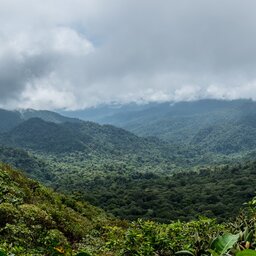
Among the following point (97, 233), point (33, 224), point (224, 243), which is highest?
point (224, 243)

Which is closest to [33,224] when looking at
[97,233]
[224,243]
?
[97,233]

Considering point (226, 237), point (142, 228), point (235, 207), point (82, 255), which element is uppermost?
point (82, 255)

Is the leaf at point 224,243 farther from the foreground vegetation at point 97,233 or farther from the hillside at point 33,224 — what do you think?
the hillside at point 33,224

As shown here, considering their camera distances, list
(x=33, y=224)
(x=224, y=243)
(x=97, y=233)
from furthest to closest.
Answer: (x=97, y=233) < (x=33, y=224) < (x=224, y=243)

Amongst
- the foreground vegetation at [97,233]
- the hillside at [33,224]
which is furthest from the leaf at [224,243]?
the hillside at [33,224]

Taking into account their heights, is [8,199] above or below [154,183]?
above

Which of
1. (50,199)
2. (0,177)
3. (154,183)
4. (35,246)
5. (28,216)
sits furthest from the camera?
(154,183)

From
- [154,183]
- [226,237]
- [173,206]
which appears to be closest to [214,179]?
[154,183]

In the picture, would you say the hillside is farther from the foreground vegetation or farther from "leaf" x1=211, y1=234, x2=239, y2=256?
"leaf" x1=211, y1=234, x2=239, y2=256

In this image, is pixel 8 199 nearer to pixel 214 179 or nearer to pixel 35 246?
pixel 35 246

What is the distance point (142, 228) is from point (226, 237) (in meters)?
6.71

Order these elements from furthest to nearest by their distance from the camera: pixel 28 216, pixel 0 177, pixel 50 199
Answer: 1. pixel 50 199
2. pixel 0 177
3. pixel 28 216

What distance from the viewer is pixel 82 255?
333 cm

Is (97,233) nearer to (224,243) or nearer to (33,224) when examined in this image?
(33,224)
